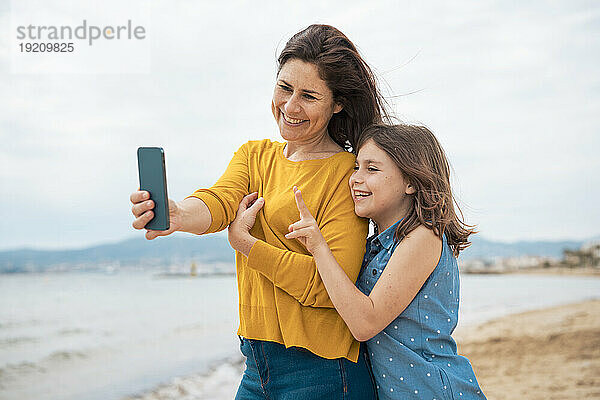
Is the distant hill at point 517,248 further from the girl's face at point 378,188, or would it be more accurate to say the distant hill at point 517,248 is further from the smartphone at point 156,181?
the smartphone at point 156,181

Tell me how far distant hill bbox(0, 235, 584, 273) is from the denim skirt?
6.51 m

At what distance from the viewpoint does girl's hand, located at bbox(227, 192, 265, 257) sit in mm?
1418

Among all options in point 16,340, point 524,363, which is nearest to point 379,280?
point 524,363

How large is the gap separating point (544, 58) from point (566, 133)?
1085mm

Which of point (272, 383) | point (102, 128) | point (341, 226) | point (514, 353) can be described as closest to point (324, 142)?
point (341, 226)

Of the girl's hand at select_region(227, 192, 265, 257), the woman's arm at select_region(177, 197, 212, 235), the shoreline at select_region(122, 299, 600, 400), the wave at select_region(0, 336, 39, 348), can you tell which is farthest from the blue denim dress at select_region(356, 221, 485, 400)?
the wave at select_region(0, 336, 39, 348)

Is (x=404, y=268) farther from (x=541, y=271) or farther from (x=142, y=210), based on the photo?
(x=541, y=271)

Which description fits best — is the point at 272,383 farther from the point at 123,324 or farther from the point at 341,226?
the point at 123,324

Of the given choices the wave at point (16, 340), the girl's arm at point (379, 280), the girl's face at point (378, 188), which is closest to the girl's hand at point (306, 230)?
the girl's arm at point (379, 280)

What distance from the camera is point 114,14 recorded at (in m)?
6.35

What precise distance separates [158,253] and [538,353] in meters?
5.16

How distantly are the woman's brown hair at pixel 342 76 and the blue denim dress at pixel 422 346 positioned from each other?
305 mm

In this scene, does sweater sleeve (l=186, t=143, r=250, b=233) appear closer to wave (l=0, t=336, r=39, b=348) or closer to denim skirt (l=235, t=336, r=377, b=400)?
denim skirt (l=235, t=336, r=377, b=400)

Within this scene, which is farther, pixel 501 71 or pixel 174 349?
pixel 501 71
